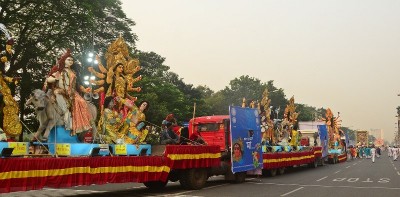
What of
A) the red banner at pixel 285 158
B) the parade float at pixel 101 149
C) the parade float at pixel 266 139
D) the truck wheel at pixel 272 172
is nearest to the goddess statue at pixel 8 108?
the parade float at pixel 101 149

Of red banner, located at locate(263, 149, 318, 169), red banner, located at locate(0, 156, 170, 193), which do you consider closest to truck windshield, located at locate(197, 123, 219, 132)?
red banner, located at locate(263, 149, 318, 169)

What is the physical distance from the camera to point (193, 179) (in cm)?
1677

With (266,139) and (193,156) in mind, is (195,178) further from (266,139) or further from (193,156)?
(266,139)

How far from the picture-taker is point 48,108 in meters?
12.5

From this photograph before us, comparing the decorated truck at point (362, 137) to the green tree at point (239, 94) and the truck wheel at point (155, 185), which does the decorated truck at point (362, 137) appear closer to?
the green tree at point (239, 94)

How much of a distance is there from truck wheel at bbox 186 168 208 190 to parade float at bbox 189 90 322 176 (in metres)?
1.63

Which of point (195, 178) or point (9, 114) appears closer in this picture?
point (9, 114)

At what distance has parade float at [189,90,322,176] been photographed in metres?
20.0

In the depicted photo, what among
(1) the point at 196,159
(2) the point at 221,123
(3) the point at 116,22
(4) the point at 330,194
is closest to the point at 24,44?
(3) the point at 116,22

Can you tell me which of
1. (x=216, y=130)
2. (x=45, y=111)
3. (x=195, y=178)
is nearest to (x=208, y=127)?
(x=216, y=130)

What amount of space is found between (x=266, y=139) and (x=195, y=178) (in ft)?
37.9

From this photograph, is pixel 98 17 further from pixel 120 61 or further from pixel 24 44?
pixel 120 61

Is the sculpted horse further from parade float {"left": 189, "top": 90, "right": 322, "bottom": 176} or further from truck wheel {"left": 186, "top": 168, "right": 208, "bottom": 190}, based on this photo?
parade float {"left": 189, "top": 90, "right": 322, "bottom": 176}

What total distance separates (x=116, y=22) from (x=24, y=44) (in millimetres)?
14098
